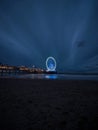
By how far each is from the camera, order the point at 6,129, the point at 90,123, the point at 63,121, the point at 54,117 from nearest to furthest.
A: 1. the point at 6,129
2. the point at 90,123
3. the point at 63,121
4. the point at 54,117

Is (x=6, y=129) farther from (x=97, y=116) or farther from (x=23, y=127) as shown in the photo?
(x=97, y=116)

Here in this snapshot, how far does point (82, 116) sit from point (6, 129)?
3.32m

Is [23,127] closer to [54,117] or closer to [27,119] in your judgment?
[27,119]

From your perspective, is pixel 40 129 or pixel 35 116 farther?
pixel 35 116

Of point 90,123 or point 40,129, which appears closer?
point 40,129

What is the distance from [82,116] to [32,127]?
242 cm

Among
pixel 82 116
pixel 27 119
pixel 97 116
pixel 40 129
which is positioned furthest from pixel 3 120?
pixel 97 116

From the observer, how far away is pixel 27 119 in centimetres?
513

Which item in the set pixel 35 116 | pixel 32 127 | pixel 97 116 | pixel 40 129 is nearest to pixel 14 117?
pixel 35 116

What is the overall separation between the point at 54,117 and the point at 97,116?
6.43 feet

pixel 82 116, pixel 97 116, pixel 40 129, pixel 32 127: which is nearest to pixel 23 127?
pixel 32 127

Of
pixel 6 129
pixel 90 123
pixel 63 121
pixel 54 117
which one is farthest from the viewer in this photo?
pixel 54 117

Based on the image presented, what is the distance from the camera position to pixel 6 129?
4.18 metres

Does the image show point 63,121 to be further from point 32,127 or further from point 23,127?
point 23,127
